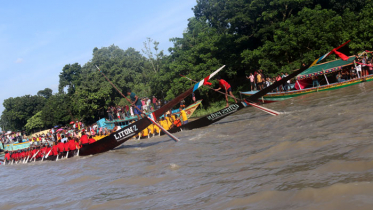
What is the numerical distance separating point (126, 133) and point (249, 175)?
703 centimetres

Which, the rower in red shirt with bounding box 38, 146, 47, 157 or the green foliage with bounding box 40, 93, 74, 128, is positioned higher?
the green foliage with bounding box 40, 93, 74, 128

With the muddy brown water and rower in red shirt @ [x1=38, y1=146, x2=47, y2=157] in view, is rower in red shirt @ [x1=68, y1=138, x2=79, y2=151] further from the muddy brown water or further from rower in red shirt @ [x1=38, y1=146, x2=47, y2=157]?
the muddy brown water

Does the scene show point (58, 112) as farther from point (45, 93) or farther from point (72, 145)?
point (72, 145)

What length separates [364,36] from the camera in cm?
1902

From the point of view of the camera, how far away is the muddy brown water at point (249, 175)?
368 cm

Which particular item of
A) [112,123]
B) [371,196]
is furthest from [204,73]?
[371,196]

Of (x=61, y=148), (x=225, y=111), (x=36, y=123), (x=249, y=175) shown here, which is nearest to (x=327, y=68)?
(x=225, y=111)

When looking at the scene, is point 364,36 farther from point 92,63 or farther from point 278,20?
point 92,63

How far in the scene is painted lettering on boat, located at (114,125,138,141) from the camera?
11.0 m

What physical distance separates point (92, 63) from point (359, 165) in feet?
149

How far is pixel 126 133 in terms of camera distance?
1118 centimetres

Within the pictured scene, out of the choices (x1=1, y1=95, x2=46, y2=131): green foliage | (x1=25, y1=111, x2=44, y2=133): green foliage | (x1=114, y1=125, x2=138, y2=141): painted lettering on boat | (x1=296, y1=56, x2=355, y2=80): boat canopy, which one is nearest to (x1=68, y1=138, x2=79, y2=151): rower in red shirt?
(x1=114, y1=125, x2=138, y2=141): painted lettering on boat

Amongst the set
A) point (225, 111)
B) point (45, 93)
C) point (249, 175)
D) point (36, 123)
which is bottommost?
point (249, 175)

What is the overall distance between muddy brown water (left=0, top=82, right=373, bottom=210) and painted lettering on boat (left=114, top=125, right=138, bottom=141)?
2060 mm
